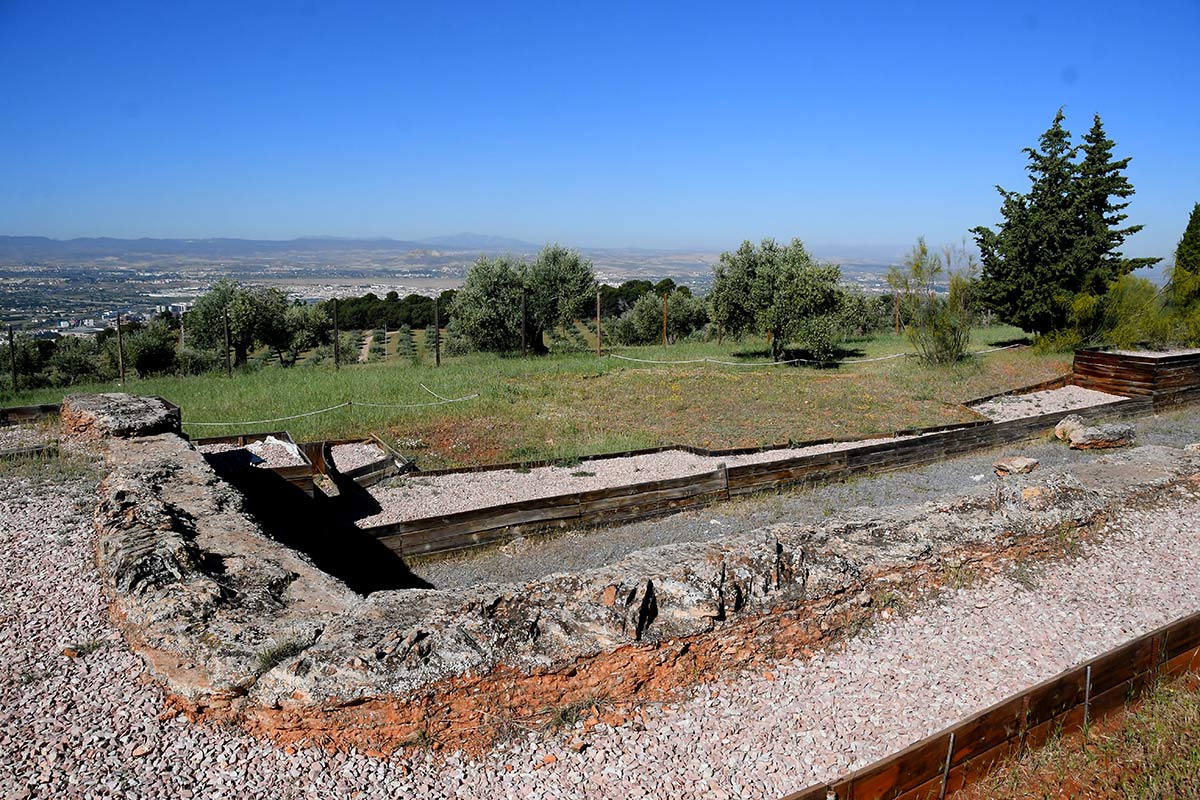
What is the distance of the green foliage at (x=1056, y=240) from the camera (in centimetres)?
2238

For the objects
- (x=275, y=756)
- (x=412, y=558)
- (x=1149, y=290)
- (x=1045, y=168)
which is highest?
(x=1045, y=168)

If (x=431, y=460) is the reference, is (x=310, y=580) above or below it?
above

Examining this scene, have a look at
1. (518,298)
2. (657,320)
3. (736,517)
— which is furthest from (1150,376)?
(657,320)

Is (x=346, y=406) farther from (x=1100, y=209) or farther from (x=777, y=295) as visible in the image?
(x=1100, y=209)

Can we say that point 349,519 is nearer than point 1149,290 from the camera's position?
Yes

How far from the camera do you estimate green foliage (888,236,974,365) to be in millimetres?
21422

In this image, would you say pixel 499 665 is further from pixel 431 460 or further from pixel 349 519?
pixel 431 460

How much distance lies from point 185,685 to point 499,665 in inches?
74.6

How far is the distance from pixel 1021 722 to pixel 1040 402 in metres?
15.7

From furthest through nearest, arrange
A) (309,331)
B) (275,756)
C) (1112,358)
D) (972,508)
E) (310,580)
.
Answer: (309,331) < (1112,358) < (972,508) < (310,580) < (275,756)

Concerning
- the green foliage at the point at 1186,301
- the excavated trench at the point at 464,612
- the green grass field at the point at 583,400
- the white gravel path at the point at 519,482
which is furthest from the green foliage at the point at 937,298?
the excavated trench at the point at 464,612

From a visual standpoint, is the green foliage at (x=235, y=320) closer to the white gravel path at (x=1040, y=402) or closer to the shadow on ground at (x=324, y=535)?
the shadow on ground at (x=324, y=535)

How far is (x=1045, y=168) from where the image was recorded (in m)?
23.3

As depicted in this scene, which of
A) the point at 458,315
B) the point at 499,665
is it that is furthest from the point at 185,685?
the point at 458,315
